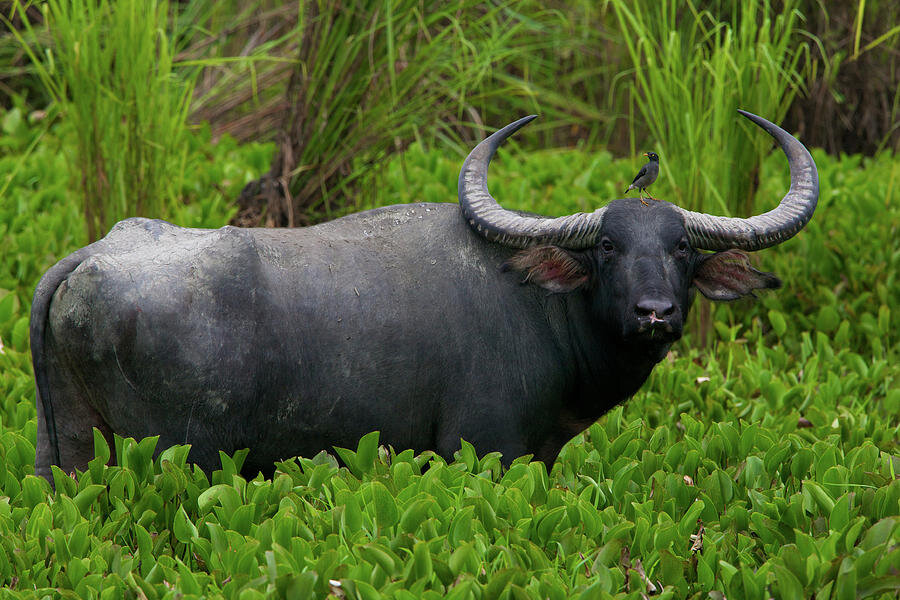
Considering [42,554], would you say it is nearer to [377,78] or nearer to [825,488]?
[825,488]

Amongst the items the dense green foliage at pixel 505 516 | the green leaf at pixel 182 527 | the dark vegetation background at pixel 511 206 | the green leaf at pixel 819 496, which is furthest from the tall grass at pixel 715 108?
the green leaf at pixel 182 527

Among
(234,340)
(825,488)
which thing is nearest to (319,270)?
(234,340)

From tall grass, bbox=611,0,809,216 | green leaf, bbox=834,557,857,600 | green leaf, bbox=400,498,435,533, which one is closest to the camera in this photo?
green leaf, bbox=834,557,857,600

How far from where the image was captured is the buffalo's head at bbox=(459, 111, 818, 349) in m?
3.61

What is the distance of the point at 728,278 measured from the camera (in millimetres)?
3896

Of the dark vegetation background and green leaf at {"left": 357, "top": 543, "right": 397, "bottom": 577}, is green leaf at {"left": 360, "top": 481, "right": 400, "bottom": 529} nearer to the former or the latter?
the dark vegetation background

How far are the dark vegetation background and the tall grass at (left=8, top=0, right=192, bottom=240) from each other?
0.05ft

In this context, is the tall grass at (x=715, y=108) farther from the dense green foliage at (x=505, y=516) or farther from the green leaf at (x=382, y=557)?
the green leaf at (x=382, y=557)

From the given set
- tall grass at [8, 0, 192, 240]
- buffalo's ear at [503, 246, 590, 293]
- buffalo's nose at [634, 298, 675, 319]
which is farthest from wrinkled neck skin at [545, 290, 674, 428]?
tall grass at [8, 0, 192, 240]

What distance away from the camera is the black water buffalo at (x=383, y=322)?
11.1ft

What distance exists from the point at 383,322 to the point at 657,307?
3.12 ft

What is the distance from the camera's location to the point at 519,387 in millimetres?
3760

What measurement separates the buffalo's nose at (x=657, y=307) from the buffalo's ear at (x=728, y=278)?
508 mm

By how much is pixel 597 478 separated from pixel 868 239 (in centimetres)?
389
